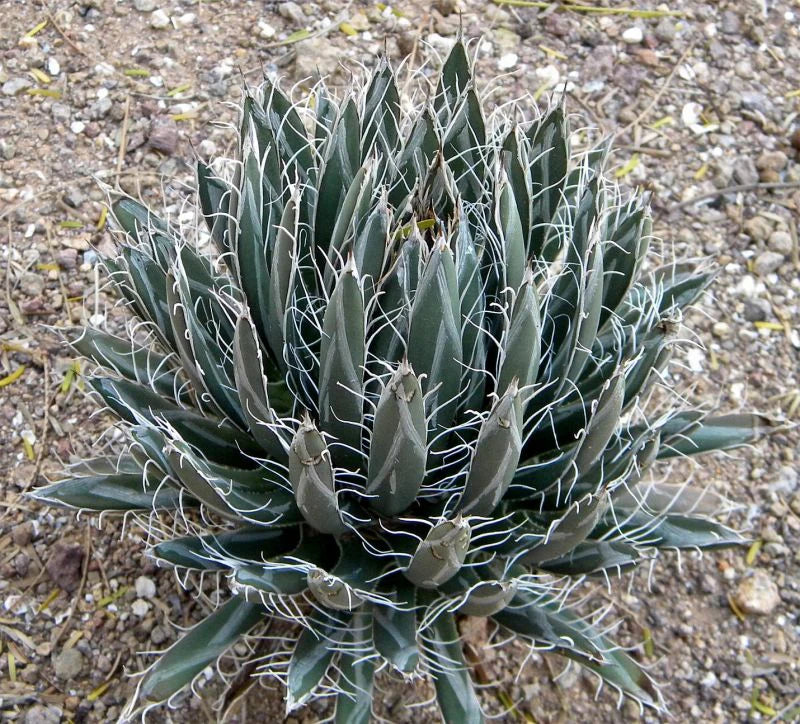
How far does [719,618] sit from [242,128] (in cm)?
148

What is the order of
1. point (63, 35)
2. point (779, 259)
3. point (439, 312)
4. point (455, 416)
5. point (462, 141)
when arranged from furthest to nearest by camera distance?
point (63, 35), point (779, 259), point (462, 141), point (455, 416), point (439, 312)

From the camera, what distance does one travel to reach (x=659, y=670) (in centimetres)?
205

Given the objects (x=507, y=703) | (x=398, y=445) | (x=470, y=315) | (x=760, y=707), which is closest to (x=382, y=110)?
(x=470, y=315)

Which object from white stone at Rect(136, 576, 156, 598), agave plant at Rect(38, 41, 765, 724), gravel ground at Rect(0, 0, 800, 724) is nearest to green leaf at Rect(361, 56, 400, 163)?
agave plant at Rect(38, 41, 765, 724)

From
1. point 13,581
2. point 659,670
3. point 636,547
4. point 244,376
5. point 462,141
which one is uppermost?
point 462,141

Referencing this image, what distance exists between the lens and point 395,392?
127 centimetres

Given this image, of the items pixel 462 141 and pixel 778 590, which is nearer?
pixel 462 141

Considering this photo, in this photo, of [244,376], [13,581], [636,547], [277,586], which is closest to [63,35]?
[13,581]

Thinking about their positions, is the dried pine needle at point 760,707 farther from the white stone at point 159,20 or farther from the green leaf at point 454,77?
the white stone at point 159,20

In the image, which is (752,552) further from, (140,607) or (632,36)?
(632,36)

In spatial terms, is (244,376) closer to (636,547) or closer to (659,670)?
(636,547)

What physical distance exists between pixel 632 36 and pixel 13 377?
2.21 m

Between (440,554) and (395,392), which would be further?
(440,554)

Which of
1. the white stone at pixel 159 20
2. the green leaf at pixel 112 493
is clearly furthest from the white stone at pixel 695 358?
the white stone at pixel 159 20
